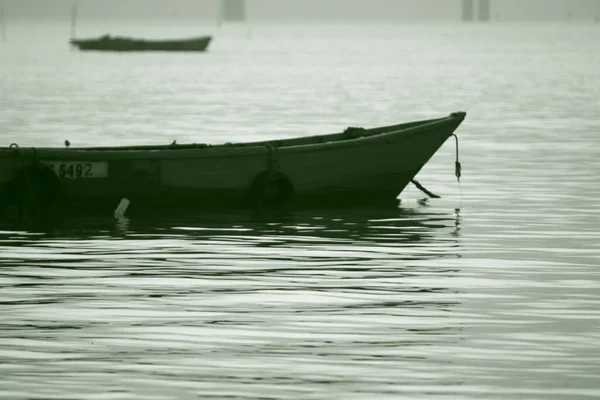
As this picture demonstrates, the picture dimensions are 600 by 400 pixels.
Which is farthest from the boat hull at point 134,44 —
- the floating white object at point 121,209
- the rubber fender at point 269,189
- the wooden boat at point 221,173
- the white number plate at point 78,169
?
the white number plate at point 78,169

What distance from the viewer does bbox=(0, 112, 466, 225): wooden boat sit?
2181 cm

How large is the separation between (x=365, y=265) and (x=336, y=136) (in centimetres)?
719

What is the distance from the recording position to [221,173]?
74.3 ft

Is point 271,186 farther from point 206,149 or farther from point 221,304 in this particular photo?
point 221,304

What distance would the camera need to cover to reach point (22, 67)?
124875mm

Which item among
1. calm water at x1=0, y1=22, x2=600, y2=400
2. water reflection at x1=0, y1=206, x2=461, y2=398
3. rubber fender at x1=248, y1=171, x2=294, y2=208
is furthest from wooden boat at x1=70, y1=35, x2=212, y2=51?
water reflection at x1=0, y1=206, x2=461, y2=398

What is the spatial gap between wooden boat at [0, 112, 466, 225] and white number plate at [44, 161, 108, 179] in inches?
0.5

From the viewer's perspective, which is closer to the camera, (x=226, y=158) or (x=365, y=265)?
(x=365, y=265)

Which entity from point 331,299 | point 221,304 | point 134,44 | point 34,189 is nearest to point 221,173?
point 34,189

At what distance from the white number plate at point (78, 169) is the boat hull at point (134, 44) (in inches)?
5305

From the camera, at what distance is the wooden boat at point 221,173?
859 inches

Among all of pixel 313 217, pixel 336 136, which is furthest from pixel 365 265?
pixel 336 136

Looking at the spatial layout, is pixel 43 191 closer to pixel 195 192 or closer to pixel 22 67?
pixel 195 192

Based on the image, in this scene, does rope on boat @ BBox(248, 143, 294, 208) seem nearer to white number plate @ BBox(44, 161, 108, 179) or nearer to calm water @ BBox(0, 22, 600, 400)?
calm water @ BBox(0, 22, 600, 400)
